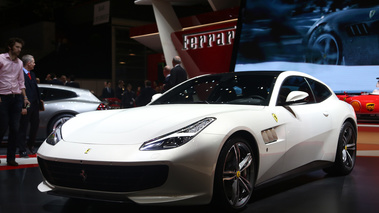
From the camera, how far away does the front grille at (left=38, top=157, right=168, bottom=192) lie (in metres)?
3.29

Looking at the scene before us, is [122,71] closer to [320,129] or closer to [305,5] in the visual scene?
[305,5]

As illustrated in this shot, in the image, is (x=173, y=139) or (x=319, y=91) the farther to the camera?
(x=319, y=91)

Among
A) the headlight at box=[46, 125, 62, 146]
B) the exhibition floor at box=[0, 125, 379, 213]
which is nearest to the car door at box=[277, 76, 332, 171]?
the exhibition floor at box=[0, 125, 379, 213]

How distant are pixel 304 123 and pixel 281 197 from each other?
0.77 m

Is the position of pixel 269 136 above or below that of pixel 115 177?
above

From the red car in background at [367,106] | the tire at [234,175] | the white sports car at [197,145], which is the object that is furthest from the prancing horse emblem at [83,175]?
the red car in background at [367,106]

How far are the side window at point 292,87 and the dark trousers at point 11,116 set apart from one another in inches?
146

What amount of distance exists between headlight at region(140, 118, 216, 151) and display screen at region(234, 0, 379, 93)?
634 cm

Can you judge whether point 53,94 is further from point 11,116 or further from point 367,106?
point 367,106

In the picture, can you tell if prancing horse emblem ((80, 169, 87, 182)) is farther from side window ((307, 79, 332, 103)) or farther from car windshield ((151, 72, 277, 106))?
side window ((307, 79, 332, 103))

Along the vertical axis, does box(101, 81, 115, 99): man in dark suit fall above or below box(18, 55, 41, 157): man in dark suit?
below

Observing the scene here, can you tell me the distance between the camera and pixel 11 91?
20.4 ft

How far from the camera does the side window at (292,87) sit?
4.64 m

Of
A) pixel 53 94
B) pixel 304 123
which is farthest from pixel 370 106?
pixel 53 94
